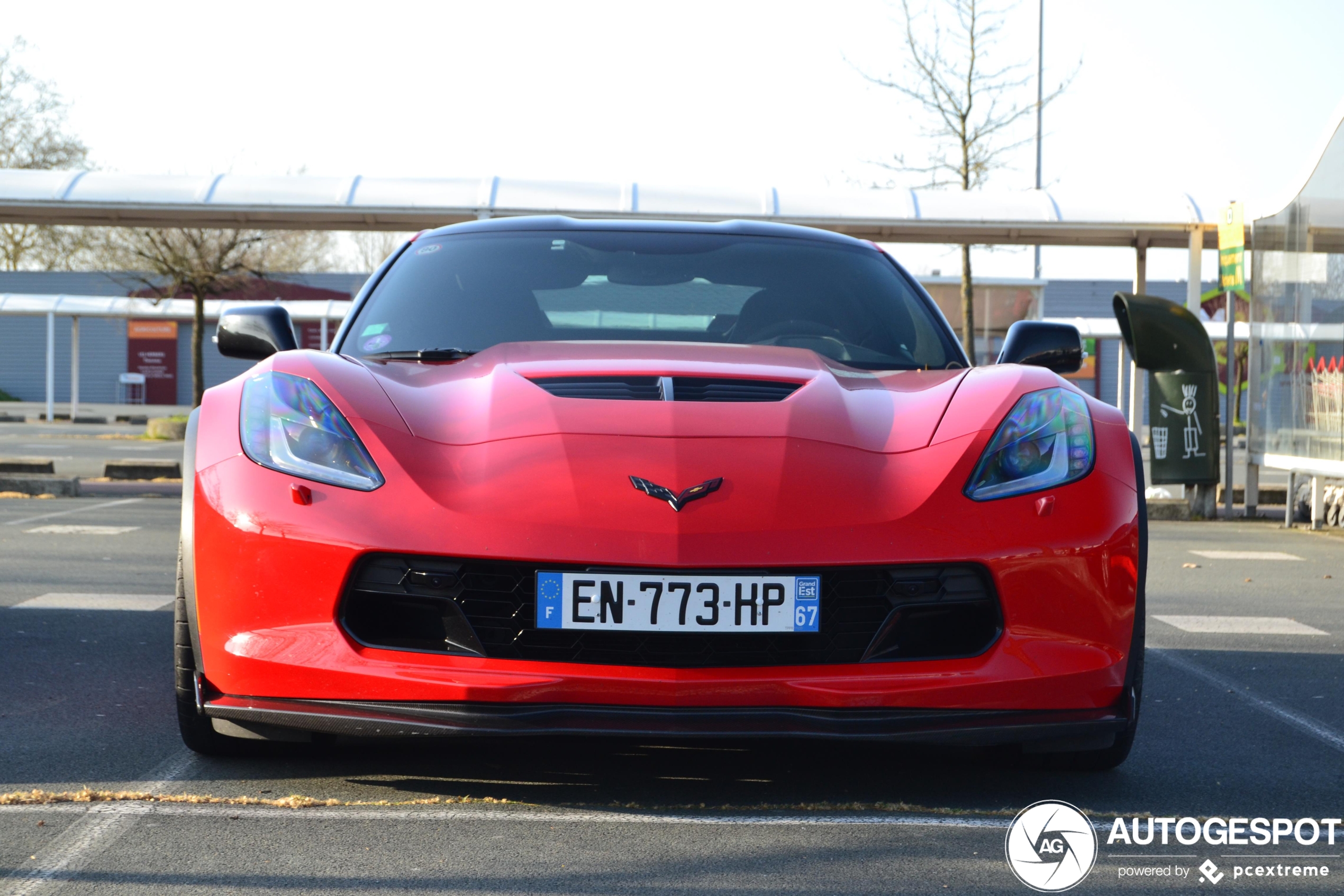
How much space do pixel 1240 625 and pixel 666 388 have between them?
12.7 ft

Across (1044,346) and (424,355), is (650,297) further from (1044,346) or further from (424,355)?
(1044,346)

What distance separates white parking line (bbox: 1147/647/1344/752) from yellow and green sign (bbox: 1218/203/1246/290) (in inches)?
307

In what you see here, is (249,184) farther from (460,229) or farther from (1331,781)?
(1331,781)

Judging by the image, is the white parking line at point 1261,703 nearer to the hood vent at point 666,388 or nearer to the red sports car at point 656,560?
the red sports car at point 656,560

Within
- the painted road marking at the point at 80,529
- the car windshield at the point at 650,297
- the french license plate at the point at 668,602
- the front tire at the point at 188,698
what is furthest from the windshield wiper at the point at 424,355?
the painted road marking at the point at 80,529

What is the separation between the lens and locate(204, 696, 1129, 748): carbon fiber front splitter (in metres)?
2.57

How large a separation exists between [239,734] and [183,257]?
76.3 ft

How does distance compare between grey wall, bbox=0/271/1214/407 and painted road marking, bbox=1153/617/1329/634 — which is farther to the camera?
grey wall, bbox=0/271/1214/407

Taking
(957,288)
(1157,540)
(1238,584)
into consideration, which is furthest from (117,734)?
(957,288)

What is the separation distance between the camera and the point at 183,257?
964 inches

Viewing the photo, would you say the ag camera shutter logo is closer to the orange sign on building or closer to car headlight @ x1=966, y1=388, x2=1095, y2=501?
car headlight @ x1=966, y1=388, x2=1095, y2=501

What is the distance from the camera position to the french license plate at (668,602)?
102 inches

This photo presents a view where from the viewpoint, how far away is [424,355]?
3.50m

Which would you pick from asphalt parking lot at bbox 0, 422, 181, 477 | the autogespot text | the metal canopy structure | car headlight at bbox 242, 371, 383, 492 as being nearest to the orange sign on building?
asphalt parking lot at bbox 0, 422, 181, 477
